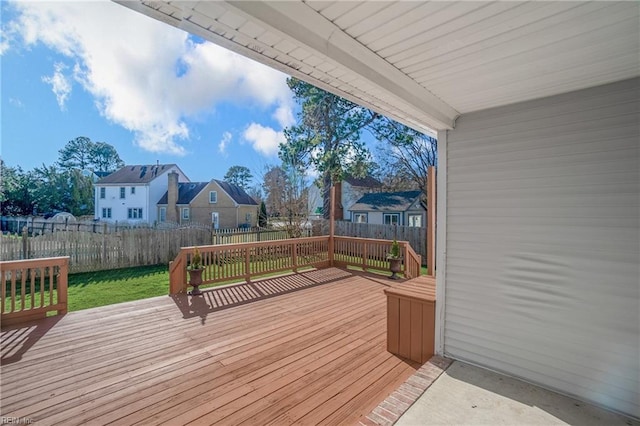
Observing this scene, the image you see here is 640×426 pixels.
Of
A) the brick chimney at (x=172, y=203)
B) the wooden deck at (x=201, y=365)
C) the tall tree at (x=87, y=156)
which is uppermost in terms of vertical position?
the tall tree at (x=87, y=156)

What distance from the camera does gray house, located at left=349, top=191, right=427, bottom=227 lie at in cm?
1694

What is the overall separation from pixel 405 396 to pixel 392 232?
1077 cm

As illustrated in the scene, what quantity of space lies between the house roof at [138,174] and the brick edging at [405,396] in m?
26.9

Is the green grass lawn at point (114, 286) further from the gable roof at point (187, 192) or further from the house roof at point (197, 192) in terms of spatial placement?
the gable roof at point (187, 192)

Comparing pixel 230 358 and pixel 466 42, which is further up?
pixel 466 42

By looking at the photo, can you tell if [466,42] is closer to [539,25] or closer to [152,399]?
[539,25]

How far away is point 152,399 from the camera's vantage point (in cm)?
247

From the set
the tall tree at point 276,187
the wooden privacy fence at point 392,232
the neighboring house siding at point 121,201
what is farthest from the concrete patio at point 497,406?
the neighboring house siding at point 121,201

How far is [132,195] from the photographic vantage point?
80.5 feet

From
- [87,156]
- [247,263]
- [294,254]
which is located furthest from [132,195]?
[87,156]

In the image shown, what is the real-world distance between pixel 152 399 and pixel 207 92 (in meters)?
22.9

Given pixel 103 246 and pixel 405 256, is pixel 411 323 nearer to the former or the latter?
pixel 405 256

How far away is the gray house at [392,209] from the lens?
16938 millimetres

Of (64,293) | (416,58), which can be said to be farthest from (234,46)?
(64,293)
